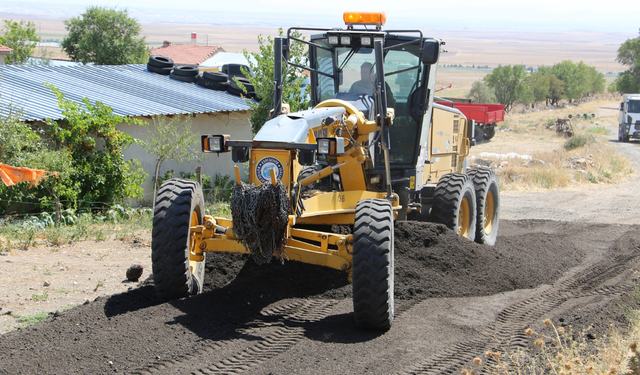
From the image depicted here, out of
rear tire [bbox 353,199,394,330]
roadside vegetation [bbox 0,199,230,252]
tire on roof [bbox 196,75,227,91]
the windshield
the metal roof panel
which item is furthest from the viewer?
tire on roof [bbox 196,75,227,91]

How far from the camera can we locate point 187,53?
6053cm

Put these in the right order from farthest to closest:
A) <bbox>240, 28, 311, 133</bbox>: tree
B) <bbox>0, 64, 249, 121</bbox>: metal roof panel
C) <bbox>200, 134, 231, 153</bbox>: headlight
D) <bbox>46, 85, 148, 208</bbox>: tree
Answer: <bbox>240, 28, 311, 133</bbox>: tree < <bbox>0, 64, 249, 121</bbox>: metal roof panel < <bbox>46, 85, 148, 208</bbox>: tree < <bbox>200, 134, 231, 153</bbox>: headlight

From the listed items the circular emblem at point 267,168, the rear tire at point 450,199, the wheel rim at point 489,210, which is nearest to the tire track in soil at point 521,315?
the rear tire at point 450,199

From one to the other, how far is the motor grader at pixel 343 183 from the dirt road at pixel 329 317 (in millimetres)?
461

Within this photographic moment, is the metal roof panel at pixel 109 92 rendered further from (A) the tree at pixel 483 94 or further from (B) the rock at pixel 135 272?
(A) the tree at pixel 483 94

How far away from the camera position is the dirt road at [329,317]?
5.46m

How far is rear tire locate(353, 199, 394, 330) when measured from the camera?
6180mm

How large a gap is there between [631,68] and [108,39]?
4886 cm

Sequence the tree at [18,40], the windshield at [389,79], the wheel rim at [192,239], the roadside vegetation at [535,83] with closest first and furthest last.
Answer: the wheel rim at [192,239] < the windshield at [389,79] < the tree at [18,40] < the roadside vegetation at [535,83]

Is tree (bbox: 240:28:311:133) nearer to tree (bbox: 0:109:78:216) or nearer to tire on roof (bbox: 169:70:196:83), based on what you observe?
tire on roof (bbox: 169:70:196:83)

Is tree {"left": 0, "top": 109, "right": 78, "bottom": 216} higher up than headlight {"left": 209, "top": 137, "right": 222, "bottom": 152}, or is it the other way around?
headlight {"left": 209, "top": 137, "right": 222, "bottom": 152}

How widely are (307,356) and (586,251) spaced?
7.76 metres

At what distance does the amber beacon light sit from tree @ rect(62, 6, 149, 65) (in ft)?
118

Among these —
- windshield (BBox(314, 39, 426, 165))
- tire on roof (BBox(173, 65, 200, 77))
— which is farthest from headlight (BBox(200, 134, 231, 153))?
tire on roof (BBox(173, 65, 200, 77))
